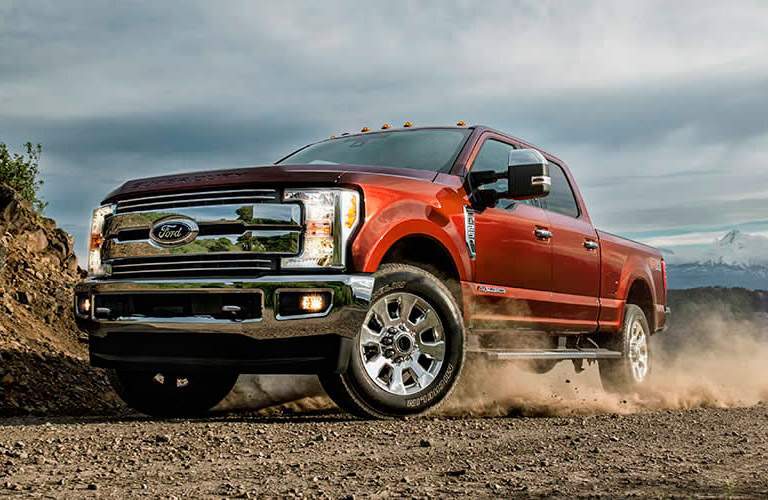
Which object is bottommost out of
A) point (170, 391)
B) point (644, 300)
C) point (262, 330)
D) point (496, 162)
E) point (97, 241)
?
point (170, 391)

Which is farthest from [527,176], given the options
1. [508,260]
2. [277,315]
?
[277,315]

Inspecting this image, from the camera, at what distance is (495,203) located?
21.9 feet

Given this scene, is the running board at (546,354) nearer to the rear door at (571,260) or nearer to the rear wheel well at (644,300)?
the rear door at (571,260)

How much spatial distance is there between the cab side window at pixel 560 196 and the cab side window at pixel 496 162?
0.41m

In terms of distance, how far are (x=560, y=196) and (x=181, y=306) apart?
393 cm

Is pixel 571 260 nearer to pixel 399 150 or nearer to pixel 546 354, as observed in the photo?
pixel 546 354

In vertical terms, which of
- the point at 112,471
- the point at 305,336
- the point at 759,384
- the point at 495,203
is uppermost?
the point at 495,203

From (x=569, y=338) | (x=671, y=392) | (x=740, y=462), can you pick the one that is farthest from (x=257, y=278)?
(x=671, y=392)

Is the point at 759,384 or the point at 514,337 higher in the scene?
the point at 514,337

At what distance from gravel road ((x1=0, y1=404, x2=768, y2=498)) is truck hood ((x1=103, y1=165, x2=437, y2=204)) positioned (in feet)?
4.60

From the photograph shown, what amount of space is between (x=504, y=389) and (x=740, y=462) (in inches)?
102

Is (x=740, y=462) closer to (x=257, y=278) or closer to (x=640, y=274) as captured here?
(x=257, y=278)

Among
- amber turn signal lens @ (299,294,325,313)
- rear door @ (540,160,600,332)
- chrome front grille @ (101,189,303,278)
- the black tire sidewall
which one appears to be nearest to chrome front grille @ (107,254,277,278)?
chrome front grille @ (101,189,303,278)

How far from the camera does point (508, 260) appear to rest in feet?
22.2
